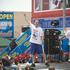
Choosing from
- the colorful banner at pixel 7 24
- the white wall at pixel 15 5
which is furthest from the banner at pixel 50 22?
the white wall at pixel 15 5

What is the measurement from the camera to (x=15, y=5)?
1792 cm

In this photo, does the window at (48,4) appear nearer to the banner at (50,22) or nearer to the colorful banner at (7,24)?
the banner at (50,22)

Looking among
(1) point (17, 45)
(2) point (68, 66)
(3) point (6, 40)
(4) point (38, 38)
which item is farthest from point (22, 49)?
(3) point (6, 40)

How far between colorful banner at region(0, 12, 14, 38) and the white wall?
105 cm

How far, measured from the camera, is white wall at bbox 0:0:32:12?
58.3 feet

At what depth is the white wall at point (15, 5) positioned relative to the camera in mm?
17766

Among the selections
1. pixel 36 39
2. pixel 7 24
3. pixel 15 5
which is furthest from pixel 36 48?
pixel 15 5

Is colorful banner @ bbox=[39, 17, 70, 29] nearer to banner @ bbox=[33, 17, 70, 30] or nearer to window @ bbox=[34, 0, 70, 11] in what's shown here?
banner @ bbox=[33, 17, 70, 30]

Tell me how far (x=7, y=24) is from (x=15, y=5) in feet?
5.80

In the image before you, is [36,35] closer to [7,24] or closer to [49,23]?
[49,23]

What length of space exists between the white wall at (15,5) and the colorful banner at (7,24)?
1.05 m

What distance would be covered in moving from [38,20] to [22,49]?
6.05 ft

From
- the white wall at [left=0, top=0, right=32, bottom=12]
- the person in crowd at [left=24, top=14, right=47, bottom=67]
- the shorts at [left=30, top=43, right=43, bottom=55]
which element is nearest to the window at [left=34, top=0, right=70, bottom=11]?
the person in crowd at [left=24, top=14, right=47, bottom=67]

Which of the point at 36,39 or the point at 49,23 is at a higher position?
the point at 49,23
